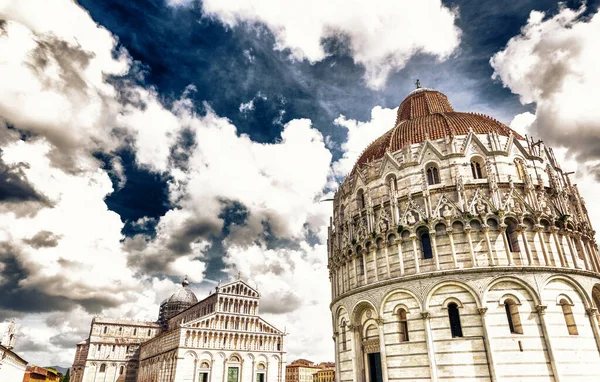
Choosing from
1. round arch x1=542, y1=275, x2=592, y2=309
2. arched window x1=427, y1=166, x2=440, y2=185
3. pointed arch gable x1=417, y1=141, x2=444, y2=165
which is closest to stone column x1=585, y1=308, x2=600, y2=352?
round arch x1=542, y1=275, x2=592, y2=309

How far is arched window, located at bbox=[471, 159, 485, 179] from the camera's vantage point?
77.7 feet

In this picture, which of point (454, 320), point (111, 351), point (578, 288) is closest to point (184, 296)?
point (111, 351)

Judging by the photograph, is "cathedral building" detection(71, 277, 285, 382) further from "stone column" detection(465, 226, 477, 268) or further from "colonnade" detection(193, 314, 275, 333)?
"stone column" detection(465, 226, 477, 268)

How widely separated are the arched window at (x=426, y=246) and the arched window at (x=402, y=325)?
11.0ft

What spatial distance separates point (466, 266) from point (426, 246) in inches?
97.3

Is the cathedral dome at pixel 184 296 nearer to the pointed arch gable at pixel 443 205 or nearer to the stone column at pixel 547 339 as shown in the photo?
the pointed arch gable at pixel 443 205

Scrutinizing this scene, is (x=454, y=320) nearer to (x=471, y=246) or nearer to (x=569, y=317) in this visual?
(x=471, y=246)

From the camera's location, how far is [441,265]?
21344mm

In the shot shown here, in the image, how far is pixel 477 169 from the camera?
78.6 feet

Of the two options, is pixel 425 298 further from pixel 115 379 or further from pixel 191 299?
pixel 115 379

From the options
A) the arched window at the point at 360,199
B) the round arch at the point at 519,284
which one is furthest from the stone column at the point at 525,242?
the arched window at the point at 360,199

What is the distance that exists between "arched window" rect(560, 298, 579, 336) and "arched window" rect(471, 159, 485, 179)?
311 inches

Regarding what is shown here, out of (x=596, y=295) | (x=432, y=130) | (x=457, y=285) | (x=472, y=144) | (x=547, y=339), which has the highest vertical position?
(x=432, y=130)

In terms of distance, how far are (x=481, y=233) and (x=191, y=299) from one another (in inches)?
2898
